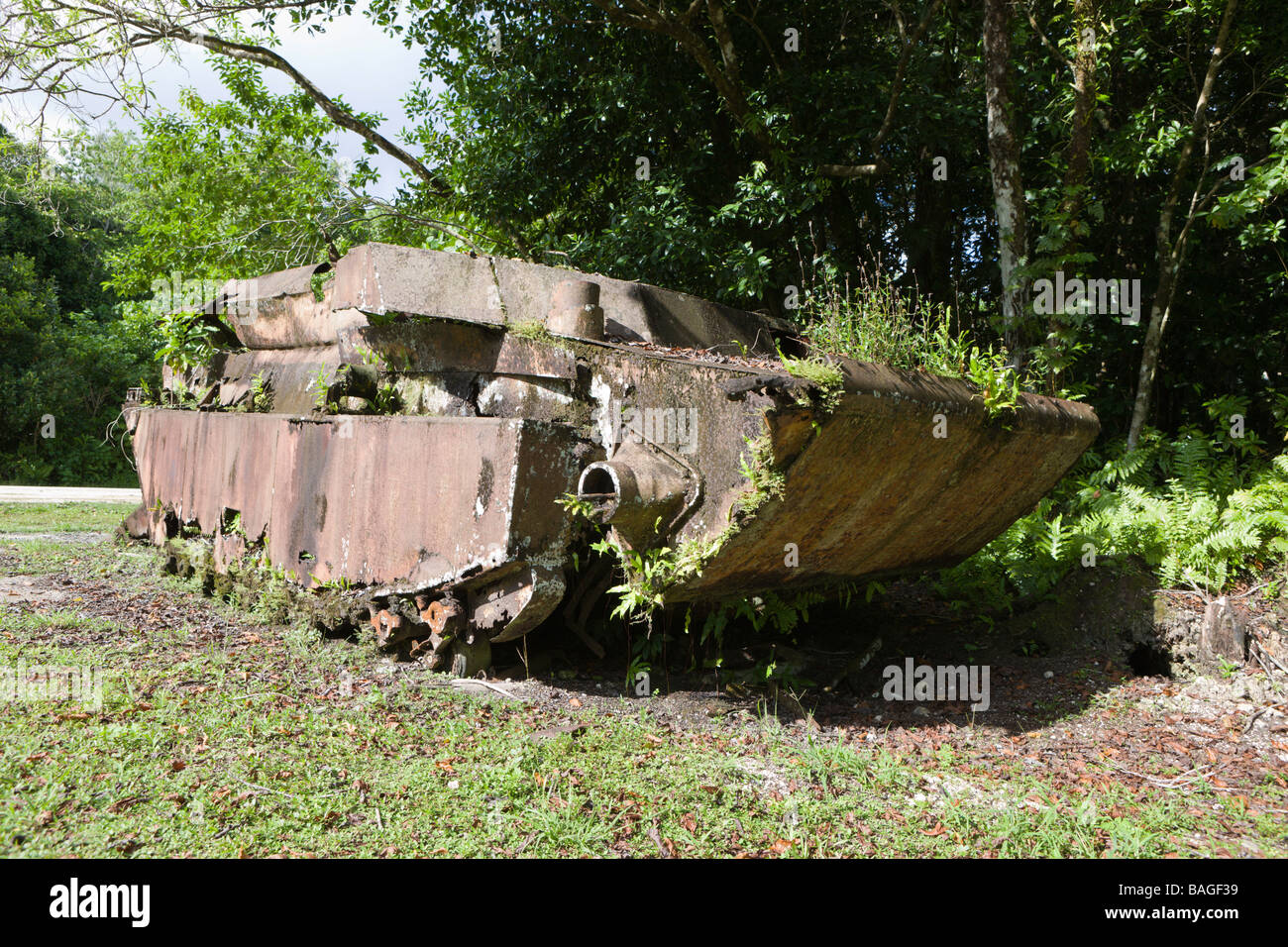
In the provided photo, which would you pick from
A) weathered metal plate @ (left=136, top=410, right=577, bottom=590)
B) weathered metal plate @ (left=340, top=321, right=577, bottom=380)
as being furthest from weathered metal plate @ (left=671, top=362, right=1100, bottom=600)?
weathered metal plate @ (left=340, top=321, right=577, bottom=380)

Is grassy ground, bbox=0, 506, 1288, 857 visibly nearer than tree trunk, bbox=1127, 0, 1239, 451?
Yes

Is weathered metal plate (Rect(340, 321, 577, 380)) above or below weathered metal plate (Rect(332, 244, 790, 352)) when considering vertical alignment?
below

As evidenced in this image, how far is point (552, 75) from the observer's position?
1073cm

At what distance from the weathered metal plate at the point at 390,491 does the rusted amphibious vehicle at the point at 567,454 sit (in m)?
0.01

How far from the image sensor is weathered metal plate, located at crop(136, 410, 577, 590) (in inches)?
176

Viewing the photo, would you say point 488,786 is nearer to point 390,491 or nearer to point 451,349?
point 390,491


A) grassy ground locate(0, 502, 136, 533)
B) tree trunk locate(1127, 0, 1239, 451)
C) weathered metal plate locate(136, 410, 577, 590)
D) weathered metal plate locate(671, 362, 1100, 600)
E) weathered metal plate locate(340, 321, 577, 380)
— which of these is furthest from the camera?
grassy ground locate(0, 502, 136, 533)

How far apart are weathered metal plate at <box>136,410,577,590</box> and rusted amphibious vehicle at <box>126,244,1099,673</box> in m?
0.01

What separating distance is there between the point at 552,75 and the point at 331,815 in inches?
365

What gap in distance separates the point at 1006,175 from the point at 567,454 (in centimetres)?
530

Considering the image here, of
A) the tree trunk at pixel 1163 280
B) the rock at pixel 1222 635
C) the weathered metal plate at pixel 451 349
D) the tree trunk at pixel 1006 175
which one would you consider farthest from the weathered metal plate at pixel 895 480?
the tree trunk at pixel 1163 280

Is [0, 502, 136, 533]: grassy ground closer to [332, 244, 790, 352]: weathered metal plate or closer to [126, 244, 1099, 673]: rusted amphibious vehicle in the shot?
[126, 244, 1099, 673]: rusted amphibious vehicle

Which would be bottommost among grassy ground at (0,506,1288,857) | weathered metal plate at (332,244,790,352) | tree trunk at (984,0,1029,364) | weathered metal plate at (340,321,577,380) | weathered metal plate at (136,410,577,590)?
grassy ground at (0,506,1288,857)

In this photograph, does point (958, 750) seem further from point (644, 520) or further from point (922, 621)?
point (922, 621)
